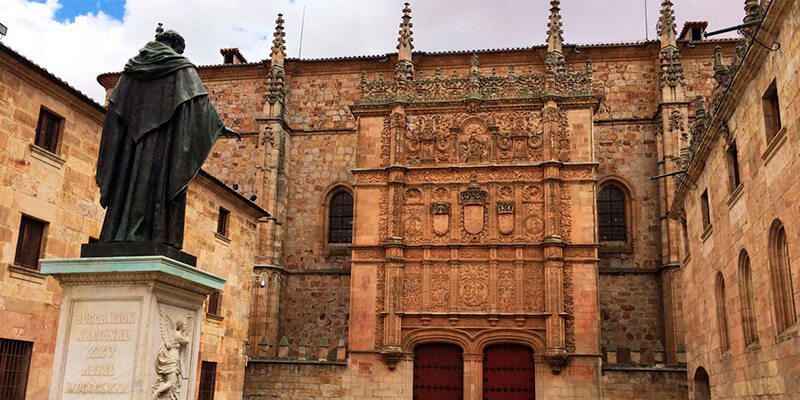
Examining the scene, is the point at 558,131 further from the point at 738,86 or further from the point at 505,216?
the point at 738,86

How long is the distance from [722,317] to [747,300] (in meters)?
A: 2.48

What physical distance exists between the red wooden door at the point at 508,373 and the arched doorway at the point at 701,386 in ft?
16.1

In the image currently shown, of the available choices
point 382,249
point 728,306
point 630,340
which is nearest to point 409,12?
point 382,249

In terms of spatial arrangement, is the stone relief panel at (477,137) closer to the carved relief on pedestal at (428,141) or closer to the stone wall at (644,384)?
the carved relief on pedestal at (428,141)

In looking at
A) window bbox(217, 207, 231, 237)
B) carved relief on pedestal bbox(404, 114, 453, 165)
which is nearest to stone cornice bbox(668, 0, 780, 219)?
carved relief on pedestal bbox(404, 114, 453, 165)

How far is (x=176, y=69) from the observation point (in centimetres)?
704

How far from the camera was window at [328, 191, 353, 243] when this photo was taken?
32406 millimetres

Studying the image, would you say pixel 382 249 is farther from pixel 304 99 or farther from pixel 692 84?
pixel 692 84

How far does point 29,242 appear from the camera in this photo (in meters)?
15.6

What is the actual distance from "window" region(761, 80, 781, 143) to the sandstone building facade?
473 millimetres

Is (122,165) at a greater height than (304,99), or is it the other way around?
(304,99)

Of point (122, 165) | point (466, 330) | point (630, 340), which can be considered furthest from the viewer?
point (630, 340)

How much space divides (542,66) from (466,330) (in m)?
13.8

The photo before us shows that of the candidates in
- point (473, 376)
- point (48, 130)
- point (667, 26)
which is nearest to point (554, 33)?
point (667, 26)
